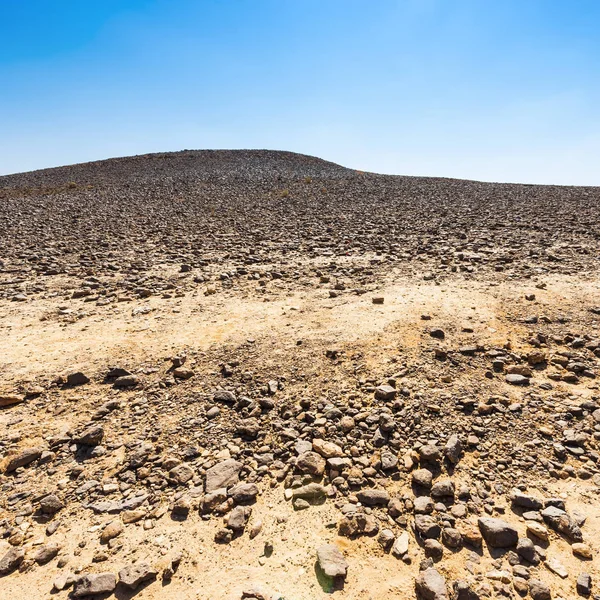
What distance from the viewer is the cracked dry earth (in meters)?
2.93

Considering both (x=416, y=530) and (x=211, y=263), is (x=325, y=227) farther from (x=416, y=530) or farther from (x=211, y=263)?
(x=416, y=530)

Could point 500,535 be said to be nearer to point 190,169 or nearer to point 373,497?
point 373,497

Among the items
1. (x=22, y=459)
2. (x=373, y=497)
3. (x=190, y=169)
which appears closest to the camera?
(x=373, y=497)

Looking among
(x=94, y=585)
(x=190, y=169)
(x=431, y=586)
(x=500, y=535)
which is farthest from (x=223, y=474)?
(x=190, y=169)

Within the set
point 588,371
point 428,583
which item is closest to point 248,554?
point 428,583

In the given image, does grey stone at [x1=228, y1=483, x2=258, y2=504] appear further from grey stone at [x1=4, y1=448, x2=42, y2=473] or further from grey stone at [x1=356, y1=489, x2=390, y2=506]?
grey stone at [x1=4, y1=448, x2=42, y2=473]

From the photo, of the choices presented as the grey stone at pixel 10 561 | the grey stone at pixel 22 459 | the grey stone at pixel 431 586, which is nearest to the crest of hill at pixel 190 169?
the grey stone at pixel 22 459

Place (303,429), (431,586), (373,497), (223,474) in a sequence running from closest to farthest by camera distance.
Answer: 1. (431,586)
2. (373,497)
3. (223,474)
4. (303,429)

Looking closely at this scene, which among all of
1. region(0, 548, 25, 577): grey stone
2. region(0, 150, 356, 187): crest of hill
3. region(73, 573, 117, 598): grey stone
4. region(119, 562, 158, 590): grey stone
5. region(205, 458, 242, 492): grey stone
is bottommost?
region(0, 548, 25, 577): grey stone

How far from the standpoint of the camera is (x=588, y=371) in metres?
5.18

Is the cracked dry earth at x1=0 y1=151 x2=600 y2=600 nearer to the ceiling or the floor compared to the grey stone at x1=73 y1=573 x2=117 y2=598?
nearer to the ceiling

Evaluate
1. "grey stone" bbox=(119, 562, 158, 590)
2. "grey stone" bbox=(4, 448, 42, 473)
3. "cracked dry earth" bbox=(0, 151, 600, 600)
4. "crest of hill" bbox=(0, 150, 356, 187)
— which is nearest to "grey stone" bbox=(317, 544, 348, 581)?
"cracked dry earth" bbox=(0, 151, 600, 600)

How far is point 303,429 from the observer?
14.3 ft

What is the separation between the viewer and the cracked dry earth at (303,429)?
9.62ft
